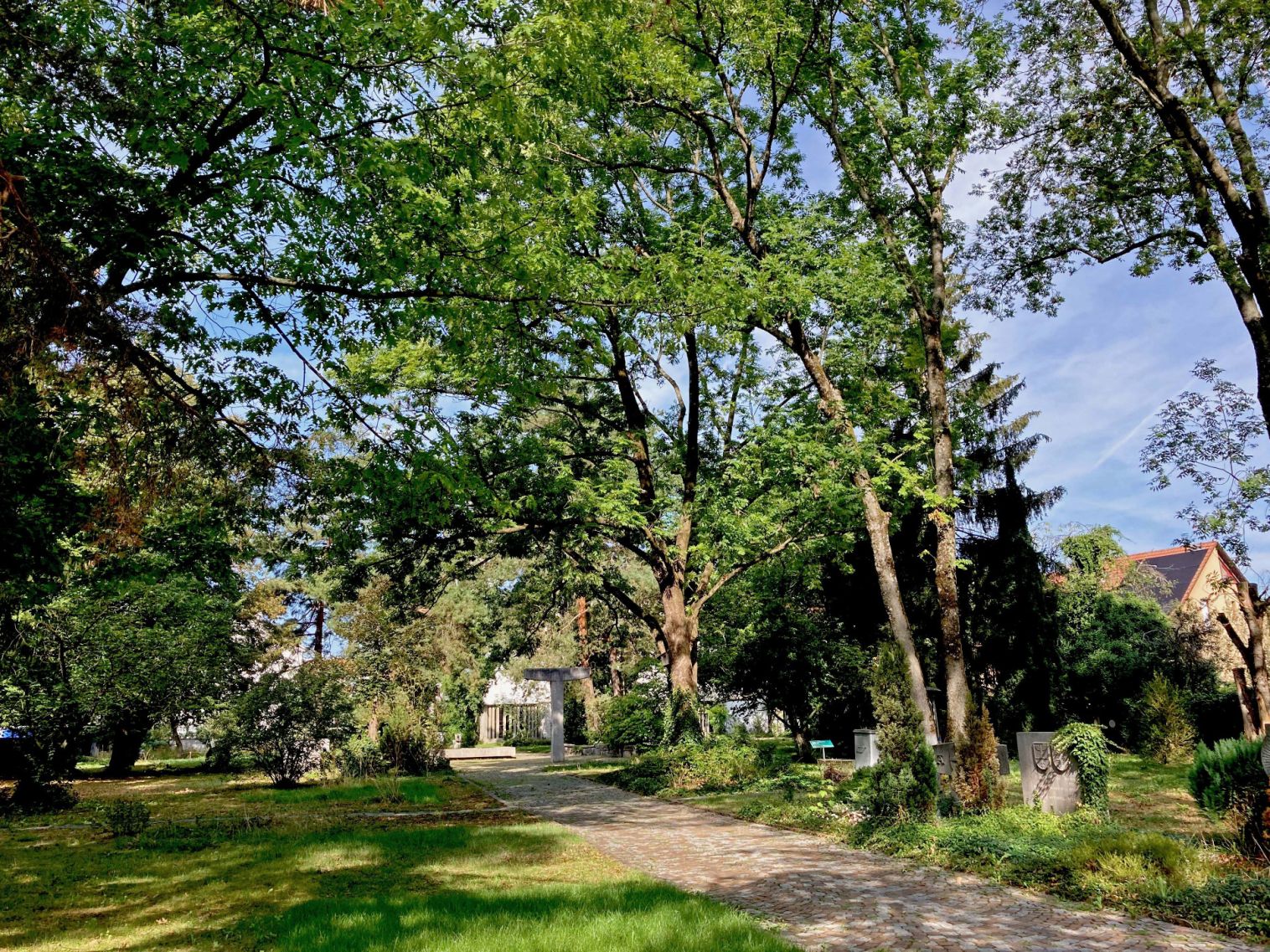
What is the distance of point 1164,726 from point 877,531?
36.4 feet

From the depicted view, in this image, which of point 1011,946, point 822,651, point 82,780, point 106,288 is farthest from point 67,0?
point 82,780

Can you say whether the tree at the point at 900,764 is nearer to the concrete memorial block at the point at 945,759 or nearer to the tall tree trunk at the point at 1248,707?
the concrete memorial block at the point at 945,759

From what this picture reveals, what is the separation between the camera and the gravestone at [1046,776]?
10125 mm

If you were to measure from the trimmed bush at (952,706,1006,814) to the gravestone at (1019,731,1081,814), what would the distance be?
0.37 metres

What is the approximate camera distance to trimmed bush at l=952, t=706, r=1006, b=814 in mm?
10852

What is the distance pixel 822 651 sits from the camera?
2098cm

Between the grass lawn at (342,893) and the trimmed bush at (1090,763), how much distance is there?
6060 mm

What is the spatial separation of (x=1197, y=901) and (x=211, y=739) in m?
25.9

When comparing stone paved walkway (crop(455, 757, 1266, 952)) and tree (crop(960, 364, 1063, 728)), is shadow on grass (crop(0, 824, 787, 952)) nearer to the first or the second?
stone paved walkway (crop(455, 757, 1266, 952))

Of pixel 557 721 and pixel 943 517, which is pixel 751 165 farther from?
pixel 557 721

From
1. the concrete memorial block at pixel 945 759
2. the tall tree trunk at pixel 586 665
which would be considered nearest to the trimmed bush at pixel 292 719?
the concrete memorial block at pixel 945 759

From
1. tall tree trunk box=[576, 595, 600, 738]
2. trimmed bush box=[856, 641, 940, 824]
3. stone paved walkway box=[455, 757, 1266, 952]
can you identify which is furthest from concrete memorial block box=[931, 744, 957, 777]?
tall tree trunk box=[576, 595, 600, 738]

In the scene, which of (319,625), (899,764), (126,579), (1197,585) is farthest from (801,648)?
(1197,585)

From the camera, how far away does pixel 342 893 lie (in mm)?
7387
